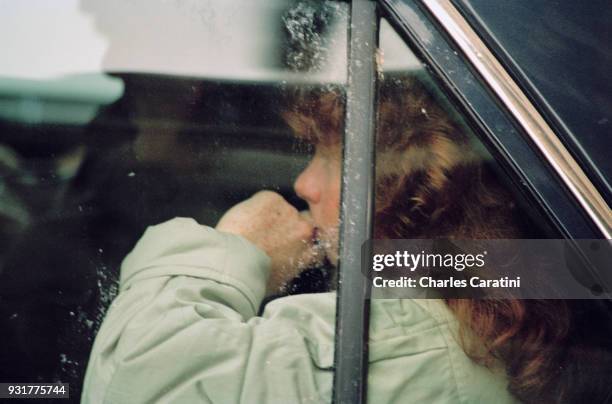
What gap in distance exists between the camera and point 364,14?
4.02ft

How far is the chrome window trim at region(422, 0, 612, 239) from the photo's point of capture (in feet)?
3.73

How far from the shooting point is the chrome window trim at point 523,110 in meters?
1.14

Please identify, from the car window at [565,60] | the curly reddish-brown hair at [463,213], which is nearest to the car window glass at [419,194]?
the curly reddish-brown hair at [463,213]

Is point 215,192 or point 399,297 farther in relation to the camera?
point 215,192

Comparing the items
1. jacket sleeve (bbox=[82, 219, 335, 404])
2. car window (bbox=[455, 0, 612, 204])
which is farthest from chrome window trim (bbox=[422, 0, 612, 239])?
jacket sleeve (bbox=[82, 219, 335, 404])

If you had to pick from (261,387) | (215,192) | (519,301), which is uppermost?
(215,192)

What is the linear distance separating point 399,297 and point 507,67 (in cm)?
46

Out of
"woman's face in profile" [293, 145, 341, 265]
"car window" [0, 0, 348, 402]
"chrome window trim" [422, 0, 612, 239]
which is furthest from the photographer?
"car window" [0, 0, 348, 402]

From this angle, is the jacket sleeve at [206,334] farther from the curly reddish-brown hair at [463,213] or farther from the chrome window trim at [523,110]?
the chrome window trim at [523,110]

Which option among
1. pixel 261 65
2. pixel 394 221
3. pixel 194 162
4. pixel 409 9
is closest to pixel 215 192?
pixel 194 162

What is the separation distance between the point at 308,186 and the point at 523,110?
43 cm

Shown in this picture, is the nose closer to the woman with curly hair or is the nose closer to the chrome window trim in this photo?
the woman with curly hair

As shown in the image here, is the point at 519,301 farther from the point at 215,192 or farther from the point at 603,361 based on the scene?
the point at 215,192

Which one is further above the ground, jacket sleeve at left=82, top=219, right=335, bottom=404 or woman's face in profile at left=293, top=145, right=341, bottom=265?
woman's face in profile at left=293, top=145, right=341, bottom=265
